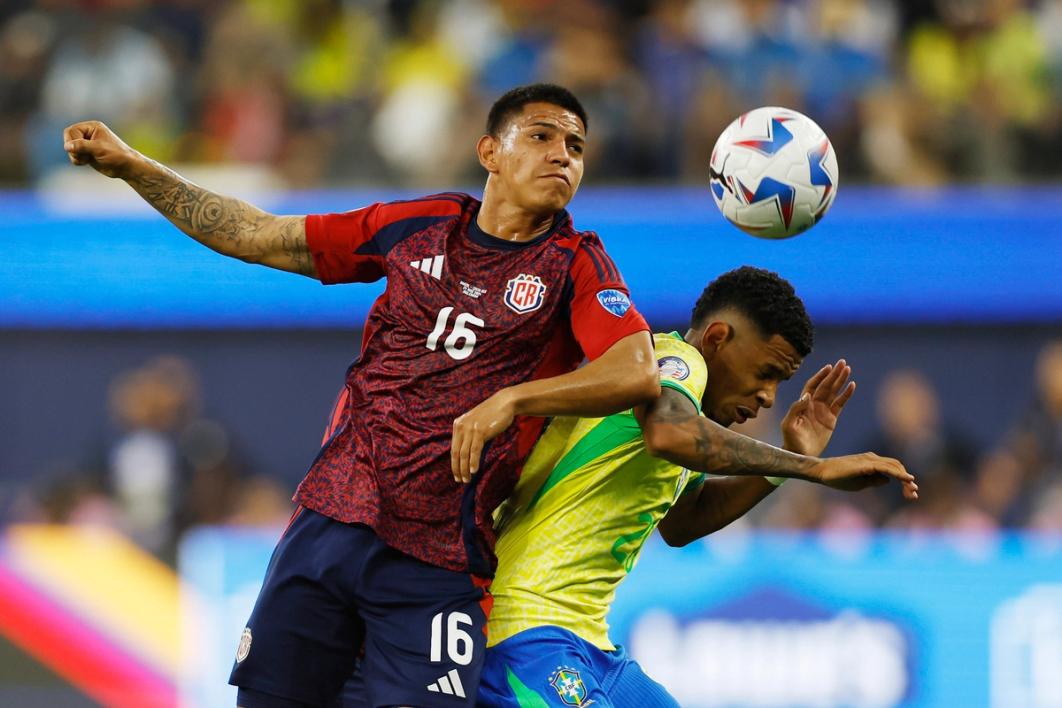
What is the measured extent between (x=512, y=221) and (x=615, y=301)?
0.52 metres

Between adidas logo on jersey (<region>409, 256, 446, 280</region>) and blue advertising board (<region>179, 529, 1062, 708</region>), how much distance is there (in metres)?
5.00

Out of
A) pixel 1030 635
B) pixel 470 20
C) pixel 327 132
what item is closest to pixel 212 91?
pixel 327 132

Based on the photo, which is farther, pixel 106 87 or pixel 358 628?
pixel 106 87

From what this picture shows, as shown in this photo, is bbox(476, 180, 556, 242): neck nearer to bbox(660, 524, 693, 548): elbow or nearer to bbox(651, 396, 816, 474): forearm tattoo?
bbox(651, 396, 816, 474): forearm tattoo

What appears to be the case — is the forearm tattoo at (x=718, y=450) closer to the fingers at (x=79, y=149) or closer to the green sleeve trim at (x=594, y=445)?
the green sleeve trim at (x=594, y=445)

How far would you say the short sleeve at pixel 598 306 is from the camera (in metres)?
5.13

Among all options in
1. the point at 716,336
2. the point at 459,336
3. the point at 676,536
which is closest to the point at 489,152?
the point at 459,336

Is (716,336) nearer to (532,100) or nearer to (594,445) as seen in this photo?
(594,445)

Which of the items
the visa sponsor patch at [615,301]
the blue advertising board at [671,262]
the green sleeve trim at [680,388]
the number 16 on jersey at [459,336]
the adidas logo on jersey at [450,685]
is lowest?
the adidas logo on jersey at [450,685]

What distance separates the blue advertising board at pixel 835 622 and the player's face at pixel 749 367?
4.65 meters

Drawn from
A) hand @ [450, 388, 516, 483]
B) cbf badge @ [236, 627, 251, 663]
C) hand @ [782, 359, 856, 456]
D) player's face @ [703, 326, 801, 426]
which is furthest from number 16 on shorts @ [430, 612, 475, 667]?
hand @ [782, 359, 856, 456]

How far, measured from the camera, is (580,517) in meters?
5.42

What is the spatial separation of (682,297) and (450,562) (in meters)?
7.83

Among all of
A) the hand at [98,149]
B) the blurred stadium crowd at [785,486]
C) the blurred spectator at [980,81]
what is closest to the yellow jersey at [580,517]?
the hand at [98,149]
